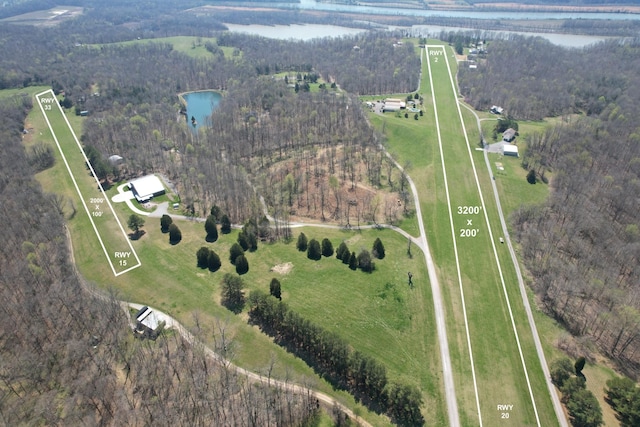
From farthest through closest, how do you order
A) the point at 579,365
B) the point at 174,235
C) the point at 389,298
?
the point at 174,235, the point at 389,298, the point at 579,365

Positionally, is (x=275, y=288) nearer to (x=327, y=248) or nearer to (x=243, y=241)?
(x=327, y=248)

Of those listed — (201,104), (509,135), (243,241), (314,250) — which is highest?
(509,135)

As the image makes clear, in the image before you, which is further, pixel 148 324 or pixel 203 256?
pixel 203 256

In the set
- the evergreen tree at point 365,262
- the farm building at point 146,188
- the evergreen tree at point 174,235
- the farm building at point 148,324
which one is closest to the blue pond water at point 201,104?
the farm building at point 146,188

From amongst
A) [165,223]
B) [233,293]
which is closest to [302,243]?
[233,293]

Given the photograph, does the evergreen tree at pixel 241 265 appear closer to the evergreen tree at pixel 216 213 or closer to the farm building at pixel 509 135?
the evergreen tree at pixel 216 213

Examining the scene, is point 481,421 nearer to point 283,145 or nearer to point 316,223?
point 316,223
